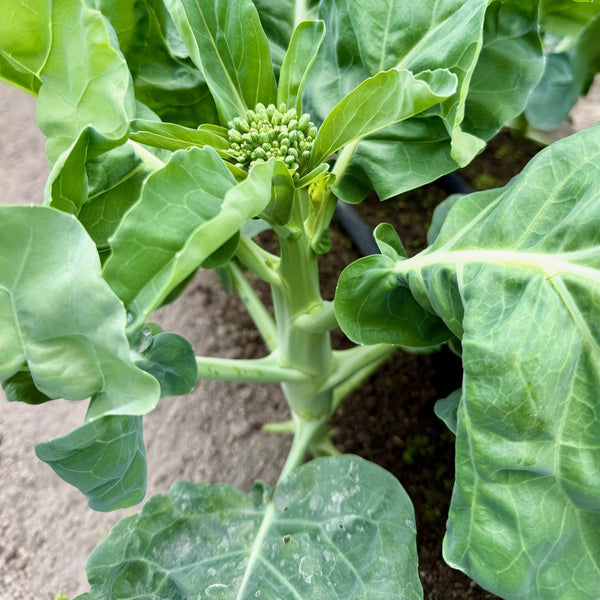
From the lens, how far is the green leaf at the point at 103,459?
1.65 feet

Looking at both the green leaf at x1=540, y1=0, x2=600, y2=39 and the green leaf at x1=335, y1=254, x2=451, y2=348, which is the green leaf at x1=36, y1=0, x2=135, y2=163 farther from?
the green leaf at x1=540, y1=0, x2=600, y2=39

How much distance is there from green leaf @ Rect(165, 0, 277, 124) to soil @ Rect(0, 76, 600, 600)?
60 centimetres

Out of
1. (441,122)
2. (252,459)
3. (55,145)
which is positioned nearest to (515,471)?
(441,122)

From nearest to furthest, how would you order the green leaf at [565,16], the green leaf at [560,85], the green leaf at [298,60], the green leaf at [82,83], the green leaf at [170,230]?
the green leaf at [170,230]
the green leaf at [82,83]
the green leaf at [298,60]
the green leaf at [565,16]
the green leaf at [560,85]

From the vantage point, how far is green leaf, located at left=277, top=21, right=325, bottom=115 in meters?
0.64

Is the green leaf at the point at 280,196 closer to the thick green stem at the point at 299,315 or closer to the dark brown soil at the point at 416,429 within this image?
the thick green stem at the point at 299,315

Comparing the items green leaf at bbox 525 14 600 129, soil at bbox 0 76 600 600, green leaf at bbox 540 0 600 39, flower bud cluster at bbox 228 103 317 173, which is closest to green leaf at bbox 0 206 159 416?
flower bud cluster at bbox 228 103 317 173

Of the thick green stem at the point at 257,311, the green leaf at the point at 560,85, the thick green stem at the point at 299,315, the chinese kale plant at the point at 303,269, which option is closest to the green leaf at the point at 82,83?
the chinese kale plant at the point at 303,269

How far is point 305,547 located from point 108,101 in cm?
52

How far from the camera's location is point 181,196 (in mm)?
469

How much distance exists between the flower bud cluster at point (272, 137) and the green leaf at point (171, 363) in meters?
0.20

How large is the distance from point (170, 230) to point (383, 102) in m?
0.22

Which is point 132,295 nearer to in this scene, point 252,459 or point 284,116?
point 284,116

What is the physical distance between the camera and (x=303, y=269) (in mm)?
770
